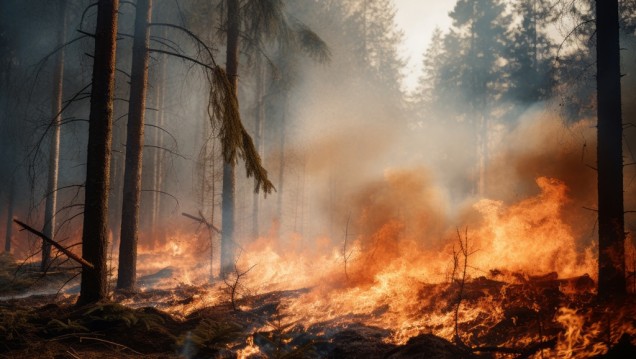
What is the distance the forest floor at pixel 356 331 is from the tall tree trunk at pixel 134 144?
367 cm

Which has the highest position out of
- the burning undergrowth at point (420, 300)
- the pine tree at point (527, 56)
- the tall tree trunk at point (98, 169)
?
the pine tree at point (527, 56)

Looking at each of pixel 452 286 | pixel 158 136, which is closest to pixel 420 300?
pixel 452 286

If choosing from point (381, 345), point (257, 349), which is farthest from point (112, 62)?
point (381, 345)

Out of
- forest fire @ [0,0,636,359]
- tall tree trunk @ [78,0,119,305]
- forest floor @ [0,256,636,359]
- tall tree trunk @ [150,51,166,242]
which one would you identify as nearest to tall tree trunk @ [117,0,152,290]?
forest fire @ [0,0,636,359]

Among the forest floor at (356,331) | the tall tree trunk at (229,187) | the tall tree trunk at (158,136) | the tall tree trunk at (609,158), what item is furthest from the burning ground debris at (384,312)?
the tall tree trunk at (158,136)

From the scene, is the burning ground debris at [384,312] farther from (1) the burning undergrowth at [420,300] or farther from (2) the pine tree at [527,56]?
(2) the pine tree at [527,56]

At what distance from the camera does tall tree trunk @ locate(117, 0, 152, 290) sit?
1055cm

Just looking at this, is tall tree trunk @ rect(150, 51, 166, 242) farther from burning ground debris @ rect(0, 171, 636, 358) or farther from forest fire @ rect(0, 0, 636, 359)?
burning ground debris @ rect(0, 171, 636, 358)

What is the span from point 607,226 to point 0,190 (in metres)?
30.7

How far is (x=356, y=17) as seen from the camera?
104ft

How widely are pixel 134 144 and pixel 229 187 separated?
3625 mm

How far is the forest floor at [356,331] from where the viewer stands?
548 cm

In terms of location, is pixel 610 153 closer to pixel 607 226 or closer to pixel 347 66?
pixel 607 226

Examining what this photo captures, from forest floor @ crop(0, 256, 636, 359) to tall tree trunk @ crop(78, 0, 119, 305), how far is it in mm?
501
